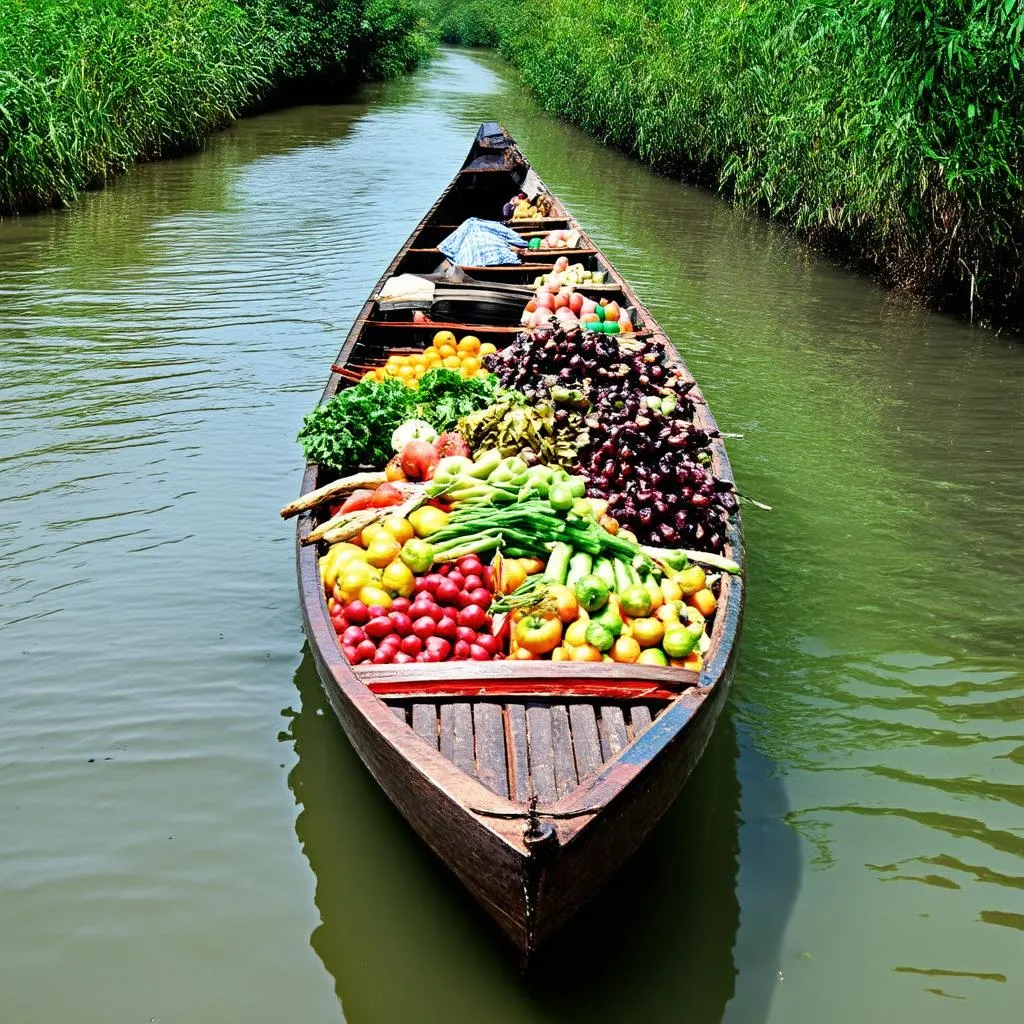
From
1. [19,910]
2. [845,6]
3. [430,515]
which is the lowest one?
[19,910]

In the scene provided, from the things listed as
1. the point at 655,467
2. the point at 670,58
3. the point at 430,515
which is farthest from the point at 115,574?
the point at 670,58

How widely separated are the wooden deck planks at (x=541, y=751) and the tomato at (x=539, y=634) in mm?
354

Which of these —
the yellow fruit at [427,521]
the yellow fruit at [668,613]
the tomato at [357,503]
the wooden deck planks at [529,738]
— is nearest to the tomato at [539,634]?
the wooden deck planks at [529,738]

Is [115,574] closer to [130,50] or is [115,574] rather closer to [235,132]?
[130,50]

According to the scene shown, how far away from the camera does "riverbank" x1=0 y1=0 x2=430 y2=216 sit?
13.9 m

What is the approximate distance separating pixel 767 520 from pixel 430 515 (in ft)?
9.83

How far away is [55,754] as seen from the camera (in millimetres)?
4652

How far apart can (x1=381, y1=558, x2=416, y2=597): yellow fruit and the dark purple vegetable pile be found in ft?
3.90

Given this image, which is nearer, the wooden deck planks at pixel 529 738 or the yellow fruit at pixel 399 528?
the wooden deck planks at pixel 529 738

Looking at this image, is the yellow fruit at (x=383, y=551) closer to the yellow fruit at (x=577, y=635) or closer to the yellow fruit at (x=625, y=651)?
the yellow fruit at (x=577, y=635)

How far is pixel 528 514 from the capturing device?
486 cm

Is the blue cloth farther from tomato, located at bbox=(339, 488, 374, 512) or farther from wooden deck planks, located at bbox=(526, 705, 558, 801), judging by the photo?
wooden deck planks, located at bbox=(526, 705, 558, 801)

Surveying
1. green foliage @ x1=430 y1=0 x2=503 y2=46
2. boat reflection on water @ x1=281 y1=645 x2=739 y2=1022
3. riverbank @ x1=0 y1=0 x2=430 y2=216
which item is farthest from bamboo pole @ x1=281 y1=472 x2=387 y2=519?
green foliage @ x1=430 y1=0 x2=503 y2=46

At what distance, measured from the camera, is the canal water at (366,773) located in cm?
362
